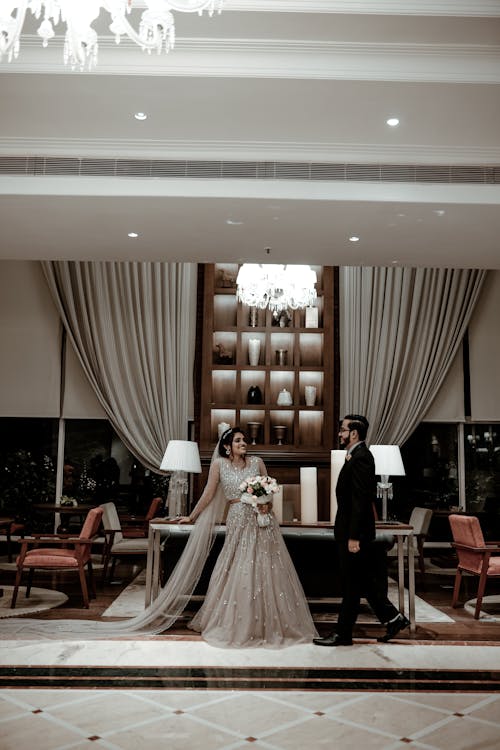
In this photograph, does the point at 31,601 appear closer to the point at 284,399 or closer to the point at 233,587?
the point at 233,587

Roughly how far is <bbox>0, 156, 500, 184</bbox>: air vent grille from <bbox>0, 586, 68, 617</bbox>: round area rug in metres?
3.55

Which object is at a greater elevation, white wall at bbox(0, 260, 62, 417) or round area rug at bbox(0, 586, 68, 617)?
white wall at bbox(0, 260, 62, 417)

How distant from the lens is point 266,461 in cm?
875

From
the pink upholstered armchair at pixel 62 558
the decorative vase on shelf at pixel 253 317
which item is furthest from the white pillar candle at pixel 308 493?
the decorative vase on shelf at pixel 253 317

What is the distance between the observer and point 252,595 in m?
5.06

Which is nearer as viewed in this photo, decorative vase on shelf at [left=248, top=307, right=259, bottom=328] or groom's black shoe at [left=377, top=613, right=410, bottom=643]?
groom's black shoe at [left=377, top=613, right=410, bottom=643]

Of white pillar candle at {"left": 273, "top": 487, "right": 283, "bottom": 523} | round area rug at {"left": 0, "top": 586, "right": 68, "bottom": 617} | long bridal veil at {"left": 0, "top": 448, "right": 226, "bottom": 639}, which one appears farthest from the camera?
round area rug at {"left": 0, "top": 586, "right": 68, "bottom": 617}

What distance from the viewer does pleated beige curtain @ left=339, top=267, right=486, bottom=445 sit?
9.53 meters

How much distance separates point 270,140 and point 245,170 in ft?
0.92

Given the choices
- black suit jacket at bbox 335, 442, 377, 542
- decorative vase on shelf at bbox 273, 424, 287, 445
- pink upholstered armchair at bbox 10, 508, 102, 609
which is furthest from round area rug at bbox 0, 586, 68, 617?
decorative vase on shelf at bbox 273, 424, 287, 445

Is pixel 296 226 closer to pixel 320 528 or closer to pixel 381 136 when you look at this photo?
pixel 381 136

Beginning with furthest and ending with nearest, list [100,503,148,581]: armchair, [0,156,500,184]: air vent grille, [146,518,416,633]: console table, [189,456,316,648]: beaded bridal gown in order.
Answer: [100,503,148,581]: armchair, [146,518,416,633]: console table, [0,156,500,184]: air vent grille, [189,456,316,648]: beaded bridal gown

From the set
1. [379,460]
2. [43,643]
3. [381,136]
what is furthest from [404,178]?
[43,643]

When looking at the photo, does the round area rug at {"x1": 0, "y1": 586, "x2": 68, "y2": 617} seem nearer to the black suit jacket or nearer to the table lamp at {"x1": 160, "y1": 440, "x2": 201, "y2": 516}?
the table lamp at {"x1": 160, "y1": 440, "x2": 201, "y2": 516}
